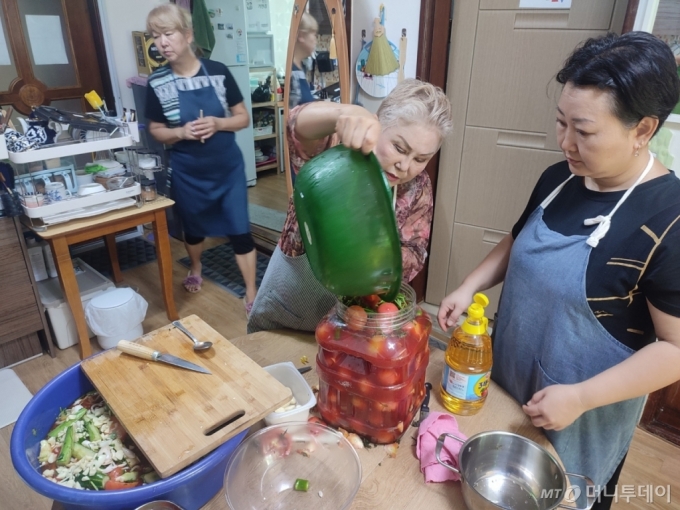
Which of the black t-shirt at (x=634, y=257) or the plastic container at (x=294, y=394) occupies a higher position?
the black t-shirt at (x=634, y=257)

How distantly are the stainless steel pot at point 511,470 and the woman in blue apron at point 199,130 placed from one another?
1.93 metres

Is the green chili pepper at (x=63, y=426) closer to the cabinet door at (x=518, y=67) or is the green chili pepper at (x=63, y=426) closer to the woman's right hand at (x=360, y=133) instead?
the woman's right hand at (x=360, y=133)

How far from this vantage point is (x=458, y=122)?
2.22 metres

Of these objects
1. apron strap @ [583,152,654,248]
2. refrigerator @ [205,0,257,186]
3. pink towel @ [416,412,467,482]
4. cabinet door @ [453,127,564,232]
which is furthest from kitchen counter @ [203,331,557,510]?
refrigerator @ [205,0,257,186]

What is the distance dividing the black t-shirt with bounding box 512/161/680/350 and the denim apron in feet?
0.05

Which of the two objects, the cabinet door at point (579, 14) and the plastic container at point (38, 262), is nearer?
the cabinet door at point (579, 14)

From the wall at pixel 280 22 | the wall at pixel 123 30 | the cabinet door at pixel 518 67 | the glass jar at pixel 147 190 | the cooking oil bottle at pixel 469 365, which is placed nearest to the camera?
the cooking oil bottle at pixel 469 365

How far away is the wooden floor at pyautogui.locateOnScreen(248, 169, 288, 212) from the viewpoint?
407 cm

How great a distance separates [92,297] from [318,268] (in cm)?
209

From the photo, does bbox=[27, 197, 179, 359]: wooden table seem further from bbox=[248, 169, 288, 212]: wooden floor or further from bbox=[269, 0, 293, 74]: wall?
bbox=[269, 0, 293, 74]: wall

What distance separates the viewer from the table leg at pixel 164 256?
2.33 meters

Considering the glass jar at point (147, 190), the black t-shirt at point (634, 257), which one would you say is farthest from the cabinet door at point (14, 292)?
the black t-shirt at point (634, 257)

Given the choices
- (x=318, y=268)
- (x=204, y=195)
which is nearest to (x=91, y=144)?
(x=204, y=195)

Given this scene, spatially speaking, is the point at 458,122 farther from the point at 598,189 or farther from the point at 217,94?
the point at 598,189
